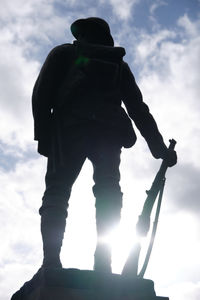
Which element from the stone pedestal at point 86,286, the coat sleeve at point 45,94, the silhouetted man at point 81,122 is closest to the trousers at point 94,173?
the silhouetted man at point 81,122

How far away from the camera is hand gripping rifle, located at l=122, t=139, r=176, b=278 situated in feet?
12.6

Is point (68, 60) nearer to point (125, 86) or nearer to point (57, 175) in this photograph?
point (125, 86)

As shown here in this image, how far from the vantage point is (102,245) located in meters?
3.80

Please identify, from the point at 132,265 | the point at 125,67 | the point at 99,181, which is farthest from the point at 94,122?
the point at 132,265

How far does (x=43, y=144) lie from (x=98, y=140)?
23.0 inches

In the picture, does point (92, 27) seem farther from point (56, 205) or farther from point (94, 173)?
point (56, 205)

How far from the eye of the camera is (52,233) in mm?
3846

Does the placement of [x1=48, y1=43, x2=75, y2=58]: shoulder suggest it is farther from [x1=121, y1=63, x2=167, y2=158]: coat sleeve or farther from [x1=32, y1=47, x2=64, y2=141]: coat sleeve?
[x1=121, y1=63, x2=167, y2=158]: coat sleeve

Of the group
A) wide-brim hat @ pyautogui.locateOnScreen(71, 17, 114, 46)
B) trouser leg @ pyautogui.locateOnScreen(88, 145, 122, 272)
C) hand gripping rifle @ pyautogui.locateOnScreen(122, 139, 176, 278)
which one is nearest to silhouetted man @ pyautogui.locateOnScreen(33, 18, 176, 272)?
trouser leg @ pyautogui.locateOnScreen(88, 145, 122, 272)

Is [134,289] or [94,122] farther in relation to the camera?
[94,122]

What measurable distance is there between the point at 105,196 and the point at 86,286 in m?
0.80

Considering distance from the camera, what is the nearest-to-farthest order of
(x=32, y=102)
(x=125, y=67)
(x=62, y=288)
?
(x=62, y=288) → (x=32, y=102) → (x=125, y=67)

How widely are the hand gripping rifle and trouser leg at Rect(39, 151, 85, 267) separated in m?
0.63

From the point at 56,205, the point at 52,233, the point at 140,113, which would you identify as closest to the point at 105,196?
the point at 56,205
